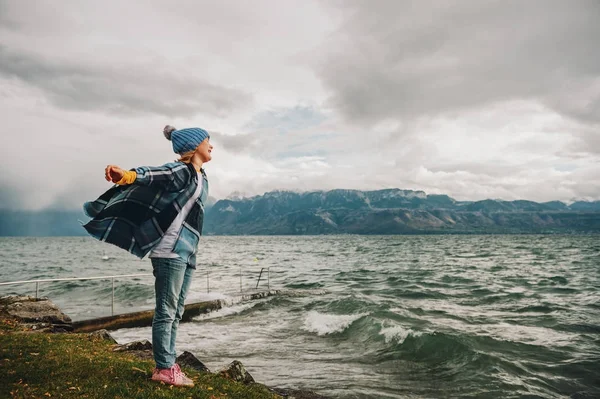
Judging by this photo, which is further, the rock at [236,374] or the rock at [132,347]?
the rock at [132,347]

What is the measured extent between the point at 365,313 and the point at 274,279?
20078 mm

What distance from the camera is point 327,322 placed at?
16.7 metres

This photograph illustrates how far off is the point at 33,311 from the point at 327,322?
38.5ft

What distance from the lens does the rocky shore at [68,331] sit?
704cm

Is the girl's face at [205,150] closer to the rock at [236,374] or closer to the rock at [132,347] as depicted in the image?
the rock at [236,374]

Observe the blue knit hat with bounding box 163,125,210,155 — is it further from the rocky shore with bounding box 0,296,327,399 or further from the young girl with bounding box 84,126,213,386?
the rocky shore with bounding box 0,296,327,399

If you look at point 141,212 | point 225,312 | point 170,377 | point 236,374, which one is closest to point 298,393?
point 236,374

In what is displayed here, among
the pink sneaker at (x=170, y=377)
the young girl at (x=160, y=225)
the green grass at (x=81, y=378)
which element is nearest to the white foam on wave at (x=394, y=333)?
the green grass at (x=81, y=378)

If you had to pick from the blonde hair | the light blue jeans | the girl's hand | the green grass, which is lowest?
the green grass

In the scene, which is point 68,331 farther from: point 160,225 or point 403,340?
point 403,340

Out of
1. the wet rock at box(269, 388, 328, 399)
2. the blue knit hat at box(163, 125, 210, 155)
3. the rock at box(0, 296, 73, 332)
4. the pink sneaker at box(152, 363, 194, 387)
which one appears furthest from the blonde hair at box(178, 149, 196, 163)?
the rock at box(0, 296, 73, 332)

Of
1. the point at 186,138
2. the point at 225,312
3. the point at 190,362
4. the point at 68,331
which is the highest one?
the point at 186,138

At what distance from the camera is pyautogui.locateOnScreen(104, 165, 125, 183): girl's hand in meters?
3.51

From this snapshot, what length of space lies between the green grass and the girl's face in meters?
3.06
